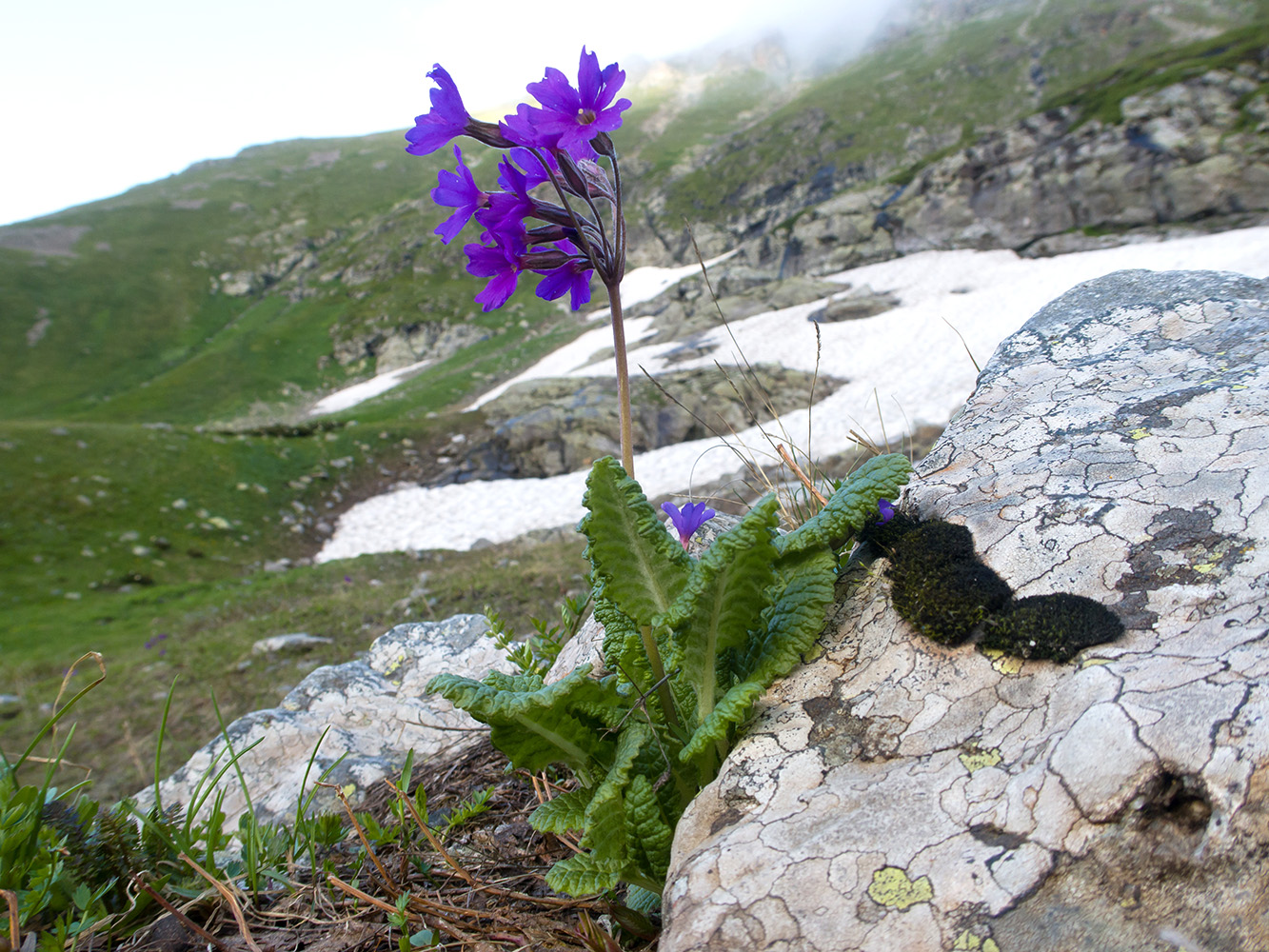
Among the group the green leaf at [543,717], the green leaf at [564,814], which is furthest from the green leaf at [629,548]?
the green leaf at [564,814]

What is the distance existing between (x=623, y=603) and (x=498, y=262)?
1.12 m

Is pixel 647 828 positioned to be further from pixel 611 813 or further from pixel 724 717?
pixel 724 717

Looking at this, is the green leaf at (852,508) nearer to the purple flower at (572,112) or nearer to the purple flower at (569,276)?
the purple flower at (569,276)

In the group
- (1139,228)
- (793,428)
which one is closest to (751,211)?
(1139,228)

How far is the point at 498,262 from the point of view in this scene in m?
2.12

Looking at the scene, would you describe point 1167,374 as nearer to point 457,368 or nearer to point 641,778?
point 641,778

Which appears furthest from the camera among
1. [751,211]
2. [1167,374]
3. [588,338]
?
[751,211]

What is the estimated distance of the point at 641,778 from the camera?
1.76m

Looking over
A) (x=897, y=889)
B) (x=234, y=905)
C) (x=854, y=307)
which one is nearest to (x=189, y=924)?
(x=234, y=905)

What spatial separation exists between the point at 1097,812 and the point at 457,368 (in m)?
39.7

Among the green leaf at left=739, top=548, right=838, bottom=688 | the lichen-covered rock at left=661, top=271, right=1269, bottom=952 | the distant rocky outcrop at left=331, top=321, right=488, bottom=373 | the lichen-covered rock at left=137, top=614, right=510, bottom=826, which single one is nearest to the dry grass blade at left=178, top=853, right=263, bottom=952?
the lichen-covered rock at left=137, top=614, right=510, bottom=826

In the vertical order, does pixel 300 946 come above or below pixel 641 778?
below

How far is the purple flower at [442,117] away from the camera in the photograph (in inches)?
75.0

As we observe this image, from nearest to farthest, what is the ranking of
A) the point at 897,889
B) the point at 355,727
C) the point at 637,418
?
the point at 897,889, the point at 355,727, the point at 637,418
